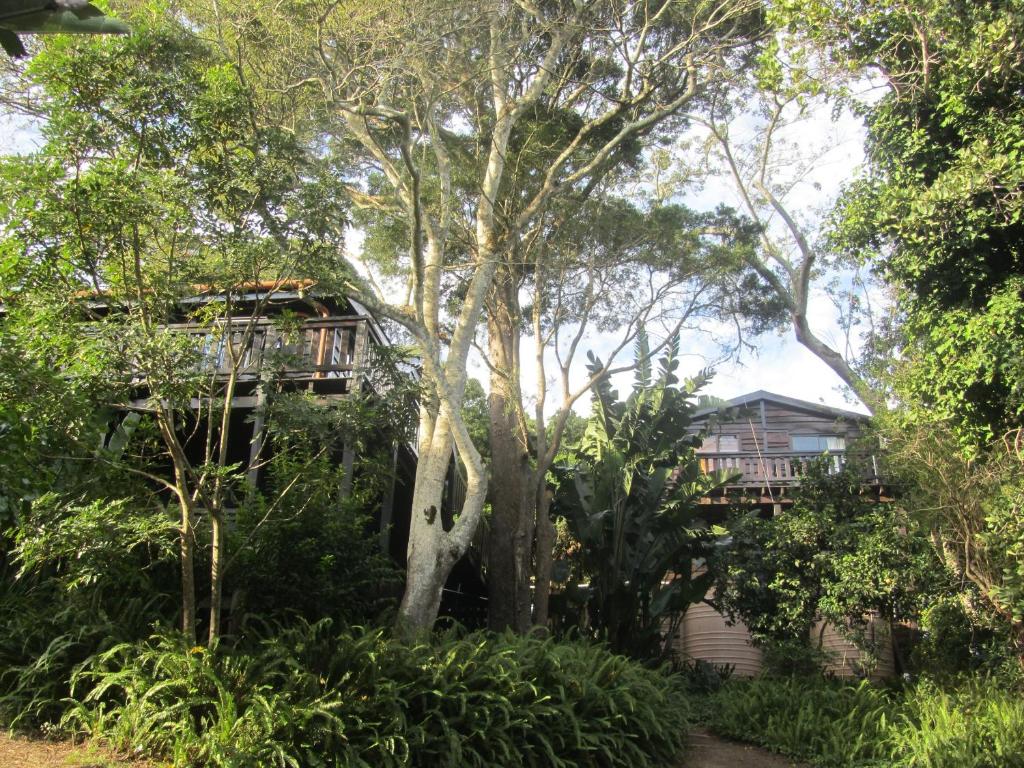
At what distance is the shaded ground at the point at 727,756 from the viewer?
25.0ft

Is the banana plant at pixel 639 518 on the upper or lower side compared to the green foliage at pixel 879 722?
upper

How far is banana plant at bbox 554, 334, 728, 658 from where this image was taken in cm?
1149

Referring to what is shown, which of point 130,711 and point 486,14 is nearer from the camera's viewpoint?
point 130,711

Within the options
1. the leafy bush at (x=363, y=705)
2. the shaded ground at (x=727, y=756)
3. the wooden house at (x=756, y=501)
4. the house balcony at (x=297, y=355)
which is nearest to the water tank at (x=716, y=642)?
the wooden house at (x=756, y=501)

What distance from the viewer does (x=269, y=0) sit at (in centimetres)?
949

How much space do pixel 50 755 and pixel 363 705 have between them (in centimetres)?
218

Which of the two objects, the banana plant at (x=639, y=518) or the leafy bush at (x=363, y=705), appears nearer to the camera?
the leafy bush at (x=363, y=705)

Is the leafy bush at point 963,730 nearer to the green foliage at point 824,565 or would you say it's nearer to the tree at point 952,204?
the tree at point 952,204

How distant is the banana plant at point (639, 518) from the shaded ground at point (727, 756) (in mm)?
2805

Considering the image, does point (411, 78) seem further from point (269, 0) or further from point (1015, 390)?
point (1015, 390)

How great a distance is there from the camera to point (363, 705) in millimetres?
5953

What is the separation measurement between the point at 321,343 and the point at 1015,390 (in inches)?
293

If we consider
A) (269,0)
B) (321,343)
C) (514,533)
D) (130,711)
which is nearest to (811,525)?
(514,533)

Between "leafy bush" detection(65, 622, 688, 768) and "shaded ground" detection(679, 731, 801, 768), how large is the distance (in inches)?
11.3
